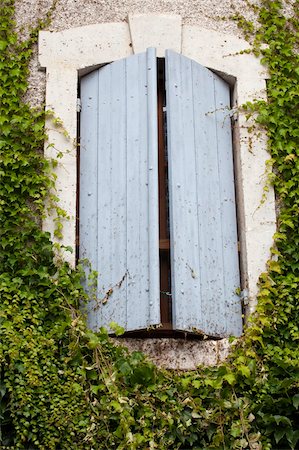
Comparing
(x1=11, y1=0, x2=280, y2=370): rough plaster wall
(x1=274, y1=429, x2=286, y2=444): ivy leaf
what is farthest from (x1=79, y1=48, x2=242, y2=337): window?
(x1=274, y1=429, x2=286, y2=444): ivy leaf

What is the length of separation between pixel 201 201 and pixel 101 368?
1.37 meters

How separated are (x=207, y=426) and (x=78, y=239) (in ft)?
5.10

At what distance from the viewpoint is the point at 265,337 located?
6875 mm

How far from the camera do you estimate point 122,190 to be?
7270 millimetres

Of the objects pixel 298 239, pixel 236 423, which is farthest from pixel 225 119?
pixel 236 423

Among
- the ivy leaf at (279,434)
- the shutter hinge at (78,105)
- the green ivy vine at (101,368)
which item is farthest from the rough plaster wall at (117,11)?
the ivy leaf at (279,434)

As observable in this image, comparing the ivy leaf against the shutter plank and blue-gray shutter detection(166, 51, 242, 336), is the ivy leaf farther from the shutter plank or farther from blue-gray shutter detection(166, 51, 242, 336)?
the shutter plank

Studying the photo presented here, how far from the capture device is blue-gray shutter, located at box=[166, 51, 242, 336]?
275 inches

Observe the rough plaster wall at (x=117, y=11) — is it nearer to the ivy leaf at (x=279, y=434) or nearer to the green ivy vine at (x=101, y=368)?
the green ivy vine at (x=101, y=368)

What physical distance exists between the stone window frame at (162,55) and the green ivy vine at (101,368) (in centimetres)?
12

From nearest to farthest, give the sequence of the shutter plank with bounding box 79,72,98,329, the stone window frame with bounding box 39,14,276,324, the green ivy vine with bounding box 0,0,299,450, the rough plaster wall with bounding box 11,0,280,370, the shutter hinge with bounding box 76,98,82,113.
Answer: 1. the green ivy vine with bounding box 0,0,299,450
2. the shutter plank with bounding box 79,72,98,329
3. the stone window frame with bounding box 39,14,276,324
4. the shutter hinge with bounding box 76,98,82,113
5. the rough plaster wall with bounding box 11,0,280,370

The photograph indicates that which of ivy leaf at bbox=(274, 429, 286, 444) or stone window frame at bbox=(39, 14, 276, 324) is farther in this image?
stone window frame at bbox=(39, 14, 276, 324)

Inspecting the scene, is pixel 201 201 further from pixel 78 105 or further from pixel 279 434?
pixel 279 434

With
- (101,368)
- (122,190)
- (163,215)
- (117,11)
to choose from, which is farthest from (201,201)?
(117,11)
